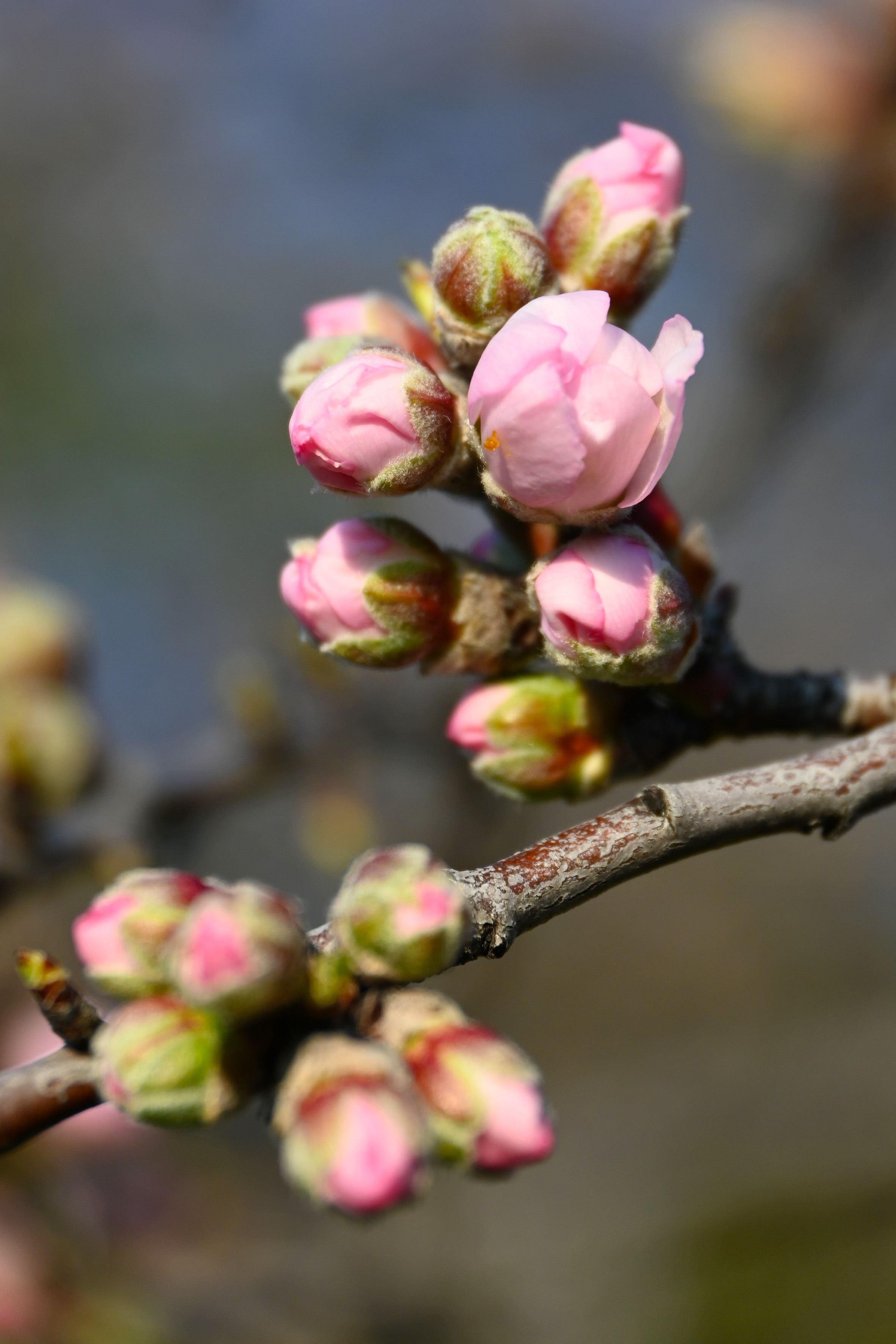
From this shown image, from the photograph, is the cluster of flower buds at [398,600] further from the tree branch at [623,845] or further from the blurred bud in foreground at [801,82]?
the blurred bud in foreground at [801,82]

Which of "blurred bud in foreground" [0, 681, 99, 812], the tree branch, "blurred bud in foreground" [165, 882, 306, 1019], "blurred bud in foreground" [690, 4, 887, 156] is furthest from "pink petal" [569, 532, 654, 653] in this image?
"blurred bud in foreground" [690, 4, 887, 156]

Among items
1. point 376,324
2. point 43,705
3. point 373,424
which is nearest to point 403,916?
point 373,424

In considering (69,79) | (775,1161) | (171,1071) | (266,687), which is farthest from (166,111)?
(171,1071)

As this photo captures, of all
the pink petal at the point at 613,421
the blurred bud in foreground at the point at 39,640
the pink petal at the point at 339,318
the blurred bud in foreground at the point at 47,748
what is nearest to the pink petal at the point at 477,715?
the pink petal at the point at 613,421

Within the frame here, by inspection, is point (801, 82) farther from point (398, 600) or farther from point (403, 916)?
point (403, 916)

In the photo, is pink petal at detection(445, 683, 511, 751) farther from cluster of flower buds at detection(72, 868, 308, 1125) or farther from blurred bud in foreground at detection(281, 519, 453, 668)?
cluster of flower buds at detection(72, 868, 308, 1125)
